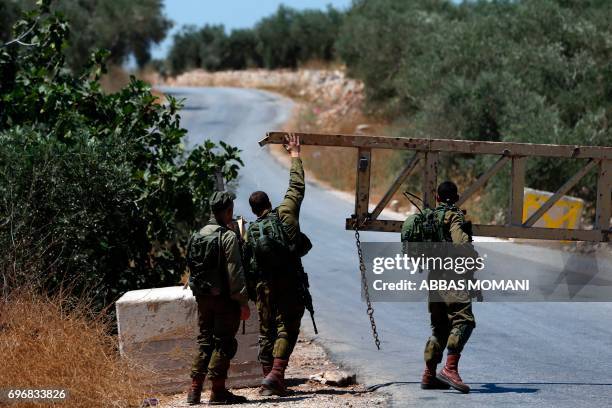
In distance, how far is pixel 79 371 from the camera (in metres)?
7.67

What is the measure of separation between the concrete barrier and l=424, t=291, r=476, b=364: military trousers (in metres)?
1.76

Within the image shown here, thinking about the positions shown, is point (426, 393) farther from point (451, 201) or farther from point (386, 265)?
point (386, 265)

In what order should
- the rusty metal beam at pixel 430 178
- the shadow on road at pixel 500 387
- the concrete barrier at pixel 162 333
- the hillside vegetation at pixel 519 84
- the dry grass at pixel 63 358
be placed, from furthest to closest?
1. the hillside vegetation at pixel 519 84
2. the rusty metal beam at pixel 430 178
3. the concrete barrier at pixel 162 333
4. the shadow on road at pixel 500 387
5. the dry grass at pixel 63 358

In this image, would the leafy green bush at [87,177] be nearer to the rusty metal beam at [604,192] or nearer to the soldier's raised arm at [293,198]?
the soldier's raised arm at [293,198]

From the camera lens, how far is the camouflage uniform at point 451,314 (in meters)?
7.73

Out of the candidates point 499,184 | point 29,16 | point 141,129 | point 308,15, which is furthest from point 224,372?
point 308,15

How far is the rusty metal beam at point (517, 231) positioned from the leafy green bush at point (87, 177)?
10.7ft

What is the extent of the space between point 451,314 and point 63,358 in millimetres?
3144

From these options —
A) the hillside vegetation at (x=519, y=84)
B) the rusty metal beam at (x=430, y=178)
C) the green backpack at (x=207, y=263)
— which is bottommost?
the green backpack at (x=207, y=263)

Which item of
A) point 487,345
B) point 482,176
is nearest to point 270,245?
point 482,176

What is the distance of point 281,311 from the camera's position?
7879 millimetres

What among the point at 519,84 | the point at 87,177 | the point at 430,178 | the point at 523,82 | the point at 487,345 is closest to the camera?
the point at 430,178

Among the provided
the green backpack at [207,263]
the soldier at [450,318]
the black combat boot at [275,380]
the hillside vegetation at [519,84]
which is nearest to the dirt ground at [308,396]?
the black combat boot at [275,380]

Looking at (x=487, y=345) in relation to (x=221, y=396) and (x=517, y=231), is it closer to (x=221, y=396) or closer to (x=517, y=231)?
Answer: (x=517, y=231)
